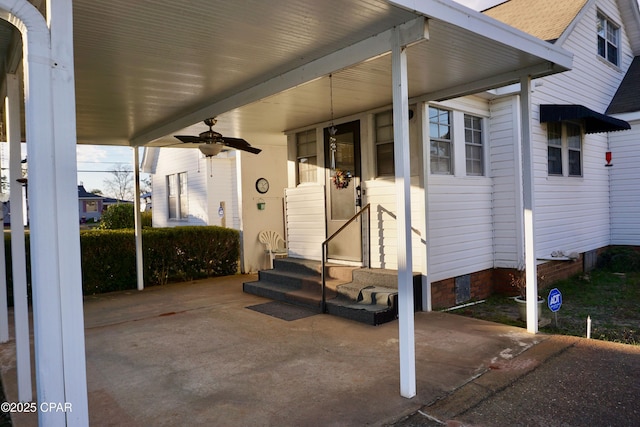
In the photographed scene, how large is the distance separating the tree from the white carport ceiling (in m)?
38.8

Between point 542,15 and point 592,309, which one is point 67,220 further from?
point 542,15

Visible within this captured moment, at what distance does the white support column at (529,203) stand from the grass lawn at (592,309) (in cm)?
40

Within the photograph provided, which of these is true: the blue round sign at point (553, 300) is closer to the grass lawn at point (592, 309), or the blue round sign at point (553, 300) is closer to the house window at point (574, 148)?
the grass lawn at point (592, 309)

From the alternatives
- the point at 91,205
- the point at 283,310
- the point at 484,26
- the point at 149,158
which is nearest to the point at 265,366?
the point at 283,310

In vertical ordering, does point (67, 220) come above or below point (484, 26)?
below

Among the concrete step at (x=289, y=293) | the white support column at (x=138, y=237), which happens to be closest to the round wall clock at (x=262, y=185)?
the white support column at (x=138, y=237)

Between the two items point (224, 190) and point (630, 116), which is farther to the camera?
point (224, 190)

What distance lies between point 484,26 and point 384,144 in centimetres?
301

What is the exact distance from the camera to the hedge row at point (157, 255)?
27.2 ft

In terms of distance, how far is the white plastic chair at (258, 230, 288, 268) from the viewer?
1021cm

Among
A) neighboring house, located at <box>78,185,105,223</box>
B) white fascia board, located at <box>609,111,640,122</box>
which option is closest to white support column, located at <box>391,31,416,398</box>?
white fascia board, located at <box>609,111,640,122</box>

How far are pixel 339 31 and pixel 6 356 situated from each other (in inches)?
191

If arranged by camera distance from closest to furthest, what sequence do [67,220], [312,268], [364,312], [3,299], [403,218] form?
1. [67,220]
2. [403,218]
3. [3,299]
4. [364,312]
5. [312,268]

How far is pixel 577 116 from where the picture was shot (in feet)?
23.6
